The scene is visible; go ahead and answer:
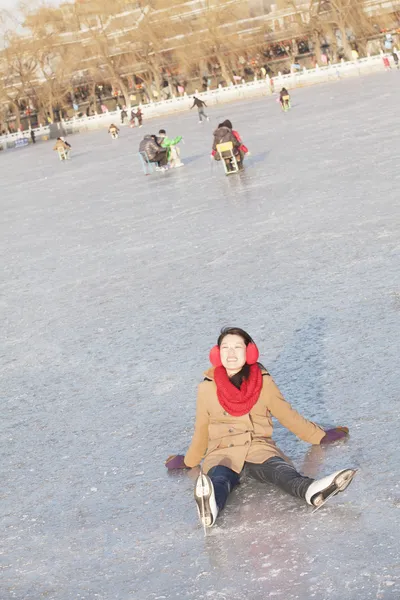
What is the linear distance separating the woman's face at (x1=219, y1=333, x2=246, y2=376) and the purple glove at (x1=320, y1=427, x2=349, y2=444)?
2.10 ft

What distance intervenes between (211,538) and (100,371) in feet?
9.69

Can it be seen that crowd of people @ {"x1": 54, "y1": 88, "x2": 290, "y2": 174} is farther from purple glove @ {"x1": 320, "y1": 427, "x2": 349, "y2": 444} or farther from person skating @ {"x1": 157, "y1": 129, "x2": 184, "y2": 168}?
purple glove @ {"x1": 320, "y1": 427, "x2": 349, "y2": 444}

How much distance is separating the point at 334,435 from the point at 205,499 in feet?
3.13

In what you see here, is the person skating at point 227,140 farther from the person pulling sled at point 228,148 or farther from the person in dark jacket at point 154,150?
the person in dark jacket at point 154,150

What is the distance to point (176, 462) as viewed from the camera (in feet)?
17.1

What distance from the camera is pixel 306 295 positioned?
813cm

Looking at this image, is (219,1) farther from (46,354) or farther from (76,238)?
(46,354)

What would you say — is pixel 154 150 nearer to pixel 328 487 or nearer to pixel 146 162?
pixel 146 162

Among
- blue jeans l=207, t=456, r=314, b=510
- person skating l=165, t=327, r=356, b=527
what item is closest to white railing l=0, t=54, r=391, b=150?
person skating l=165, t=327, r=356, b=527

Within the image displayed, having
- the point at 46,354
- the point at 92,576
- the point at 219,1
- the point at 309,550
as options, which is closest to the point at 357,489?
the point at 309,550

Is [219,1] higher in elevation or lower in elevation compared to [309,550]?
higher

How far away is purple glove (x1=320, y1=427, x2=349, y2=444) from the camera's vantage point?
515 centimetres

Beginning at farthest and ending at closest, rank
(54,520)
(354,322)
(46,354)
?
(46,354)
(354,322)
(54,520)

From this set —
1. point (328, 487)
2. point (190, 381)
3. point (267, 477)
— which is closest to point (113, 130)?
point (190, 381)
